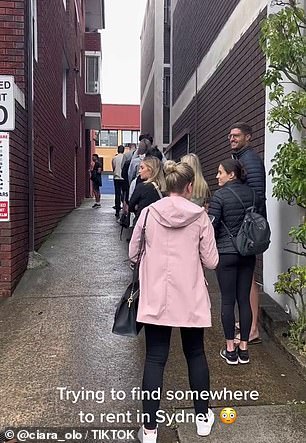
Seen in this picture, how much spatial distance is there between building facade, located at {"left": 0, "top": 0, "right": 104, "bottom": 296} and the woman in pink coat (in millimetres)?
3348

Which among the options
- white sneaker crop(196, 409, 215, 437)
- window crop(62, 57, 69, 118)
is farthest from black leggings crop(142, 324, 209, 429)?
window crop(62, 57, 69, 118)

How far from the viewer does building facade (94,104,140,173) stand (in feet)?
155

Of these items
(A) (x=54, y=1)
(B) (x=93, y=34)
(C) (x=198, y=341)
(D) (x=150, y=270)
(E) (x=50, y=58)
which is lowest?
(C) (x=198, y=341)

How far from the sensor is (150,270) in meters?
2.95

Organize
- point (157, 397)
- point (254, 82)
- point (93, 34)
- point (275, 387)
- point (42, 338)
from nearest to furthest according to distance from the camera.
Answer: point (157, 397) < point (275, 387) < point (42, 338) < point (254, 82) < point (93, 34)

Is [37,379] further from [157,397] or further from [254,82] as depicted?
[254,82]

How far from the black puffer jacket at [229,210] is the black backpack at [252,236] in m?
0.06

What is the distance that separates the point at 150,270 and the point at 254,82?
4.03m

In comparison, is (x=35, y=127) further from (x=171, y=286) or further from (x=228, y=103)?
(x=171, y=286)

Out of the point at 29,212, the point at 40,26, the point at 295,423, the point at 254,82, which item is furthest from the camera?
the point at 40,26

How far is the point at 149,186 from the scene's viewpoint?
17.4 ft

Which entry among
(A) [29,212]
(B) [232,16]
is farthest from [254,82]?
(A) [29,212]

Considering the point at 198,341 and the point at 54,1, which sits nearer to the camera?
the point at 198,341

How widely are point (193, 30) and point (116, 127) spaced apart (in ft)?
121
